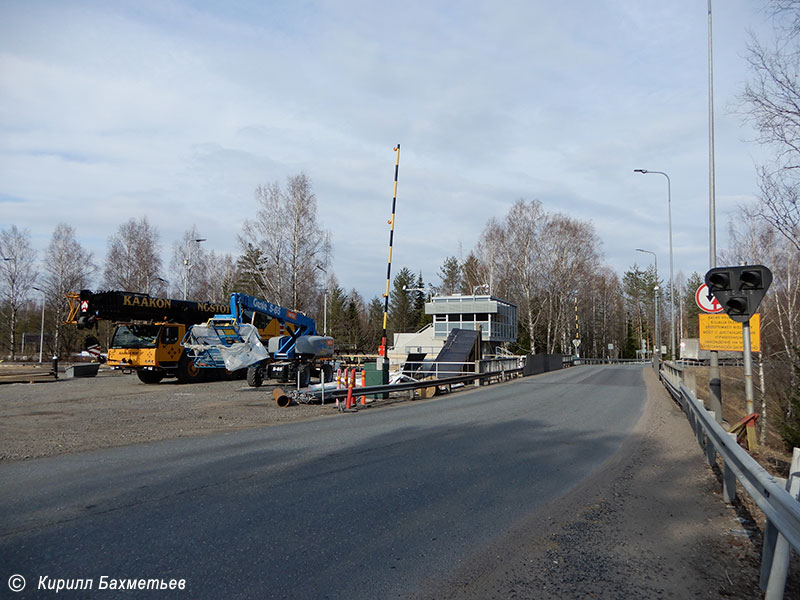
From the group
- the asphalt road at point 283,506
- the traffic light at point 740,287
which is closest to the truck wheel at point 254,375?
the asphalt road at point 283,506

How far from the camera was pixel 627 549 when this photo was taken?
17.2 feet

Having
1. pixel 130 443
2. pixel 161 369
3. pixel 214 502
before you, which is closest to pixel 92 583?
pixel 214 502

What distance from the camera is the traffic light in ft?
30.5

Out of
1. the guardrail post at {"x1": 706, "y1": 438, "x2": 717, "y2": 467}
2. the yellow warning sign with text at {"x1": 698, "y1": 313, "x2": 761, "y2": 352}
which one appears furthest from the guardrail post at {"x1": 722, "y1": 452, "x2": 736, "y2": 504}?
the yellow warning sign with text at {"x1": 698, "y1": 313, "x2": 761, "y2": 352}

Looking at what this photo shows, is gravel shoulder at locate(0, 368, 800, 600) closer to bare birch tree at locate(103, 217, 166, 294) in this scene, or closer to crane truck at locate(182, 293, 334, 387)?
crane truck at locate(182, 293, 334, 387)

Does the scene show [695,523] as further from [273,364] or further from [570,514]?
[273,364]

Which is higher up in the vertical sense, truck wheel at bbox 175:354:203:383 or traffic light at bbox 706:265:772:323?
traffic light at bbox 706:265:772:323

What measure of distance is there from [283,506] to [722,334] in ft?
39.2

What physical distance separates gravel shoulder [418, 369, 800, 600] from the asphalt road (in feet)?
0.90

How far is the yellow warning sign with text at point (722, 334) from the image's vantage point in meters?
13.5

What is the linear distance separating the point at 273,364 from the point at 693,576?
725 inches

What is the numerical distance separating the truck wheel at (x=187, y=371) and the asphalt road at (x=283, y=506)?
514 inches

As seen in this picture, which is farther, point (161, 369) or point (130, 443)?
point (161, 369)

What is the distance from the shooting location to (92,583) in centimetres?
405
